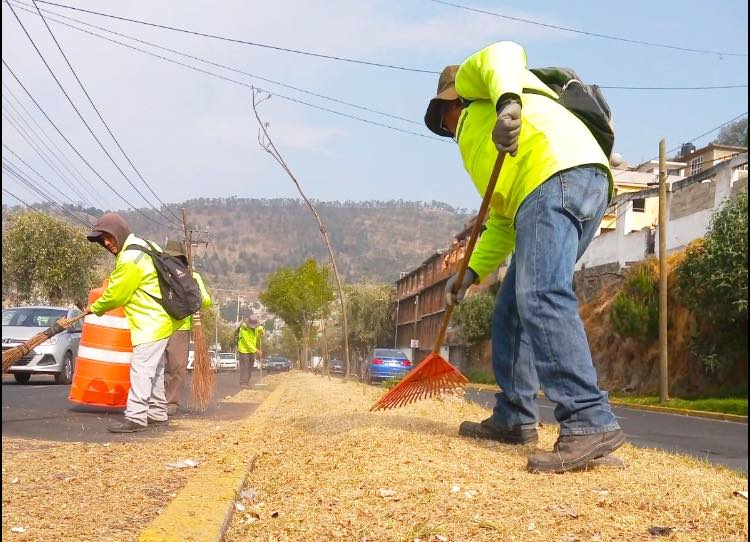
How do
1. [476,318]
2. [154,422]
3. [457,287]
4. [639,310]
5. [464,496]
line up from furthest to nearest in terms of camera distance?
[476,318] < [639,310] < [154,422] < [457,287] < [464,496]

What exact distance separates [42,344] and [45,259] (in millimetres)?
23467

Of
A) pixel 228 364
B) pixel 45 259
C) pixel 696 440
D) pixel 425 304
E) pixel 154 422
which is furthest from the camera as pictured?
pixel 425 304

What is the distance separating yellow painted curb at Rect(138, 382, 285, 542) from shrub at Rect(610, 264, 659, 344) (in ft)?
71.8

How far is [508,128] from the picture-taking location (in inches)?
125

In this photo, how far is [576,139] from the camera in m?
3.52

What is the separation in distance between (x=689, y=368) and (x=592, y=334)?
24.4 ft

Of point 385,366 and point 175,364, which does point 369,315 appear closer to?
point 385,366

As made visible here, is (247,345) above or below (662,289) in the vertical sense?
below

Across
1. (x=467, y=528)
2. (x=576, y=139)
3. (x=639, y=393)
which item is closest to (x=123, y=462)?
(x=467, y=528)

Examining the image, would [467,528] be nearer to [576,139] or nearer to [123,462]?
[576,139]

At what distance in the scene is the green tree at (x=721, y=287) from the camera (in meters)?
18.8

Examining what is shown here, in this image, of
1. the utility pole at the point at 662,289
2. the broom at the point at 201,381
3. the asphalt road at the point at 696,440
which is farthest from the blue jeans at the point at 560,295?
the utility pole at the point at 662,289

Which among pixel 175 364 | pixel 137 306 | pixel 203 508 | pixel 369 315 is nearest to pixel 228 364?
pixel 369 315

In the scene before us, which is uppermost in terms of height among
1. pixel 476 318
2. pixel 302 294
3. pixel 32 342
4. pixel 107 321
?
pixel 302 294
